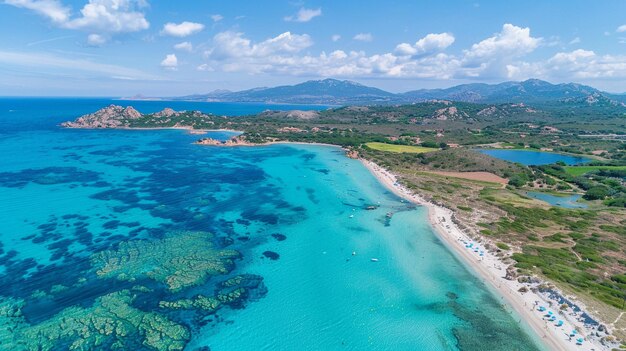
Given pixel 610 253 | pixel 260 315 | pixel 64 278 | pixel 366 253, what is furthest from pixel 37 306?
pixel 610 253

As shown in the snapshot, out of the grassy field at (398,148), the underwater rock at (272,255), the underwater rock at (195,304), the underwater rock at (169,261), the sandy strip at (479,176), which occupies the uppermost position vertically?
the underwater rock at (169,261)

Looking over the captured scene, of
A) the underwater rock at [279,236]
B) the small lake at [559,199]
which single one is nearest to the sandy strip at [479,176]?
the small lake at [559,199]

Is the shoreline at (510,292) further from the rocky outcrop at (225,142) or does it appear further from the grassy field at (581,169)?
the rocky outcrop at (225,142)

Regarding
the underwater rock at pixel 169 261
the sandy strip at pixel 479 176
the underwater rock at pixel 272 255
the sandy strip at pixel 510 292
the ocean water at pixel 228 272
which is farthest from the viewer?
the sandy strip at pixel 479 176

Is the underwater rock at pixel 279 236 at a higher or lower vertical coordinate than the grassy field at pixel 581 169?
higher

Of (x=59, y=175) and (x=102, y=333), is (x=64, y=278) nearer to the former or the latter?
(x=102, y=333)

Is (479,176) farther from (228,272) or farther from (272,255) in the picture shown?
(228,272)

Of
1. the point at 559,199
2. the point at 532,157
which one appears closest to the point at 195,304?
the point at 559,199

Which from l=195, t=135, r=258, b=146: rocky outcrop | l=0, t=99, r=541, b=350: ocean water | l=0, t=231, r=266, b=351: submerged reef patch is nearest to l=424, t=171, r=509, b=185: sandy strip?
l=0, t=99, r=541, b=350: ocean water
